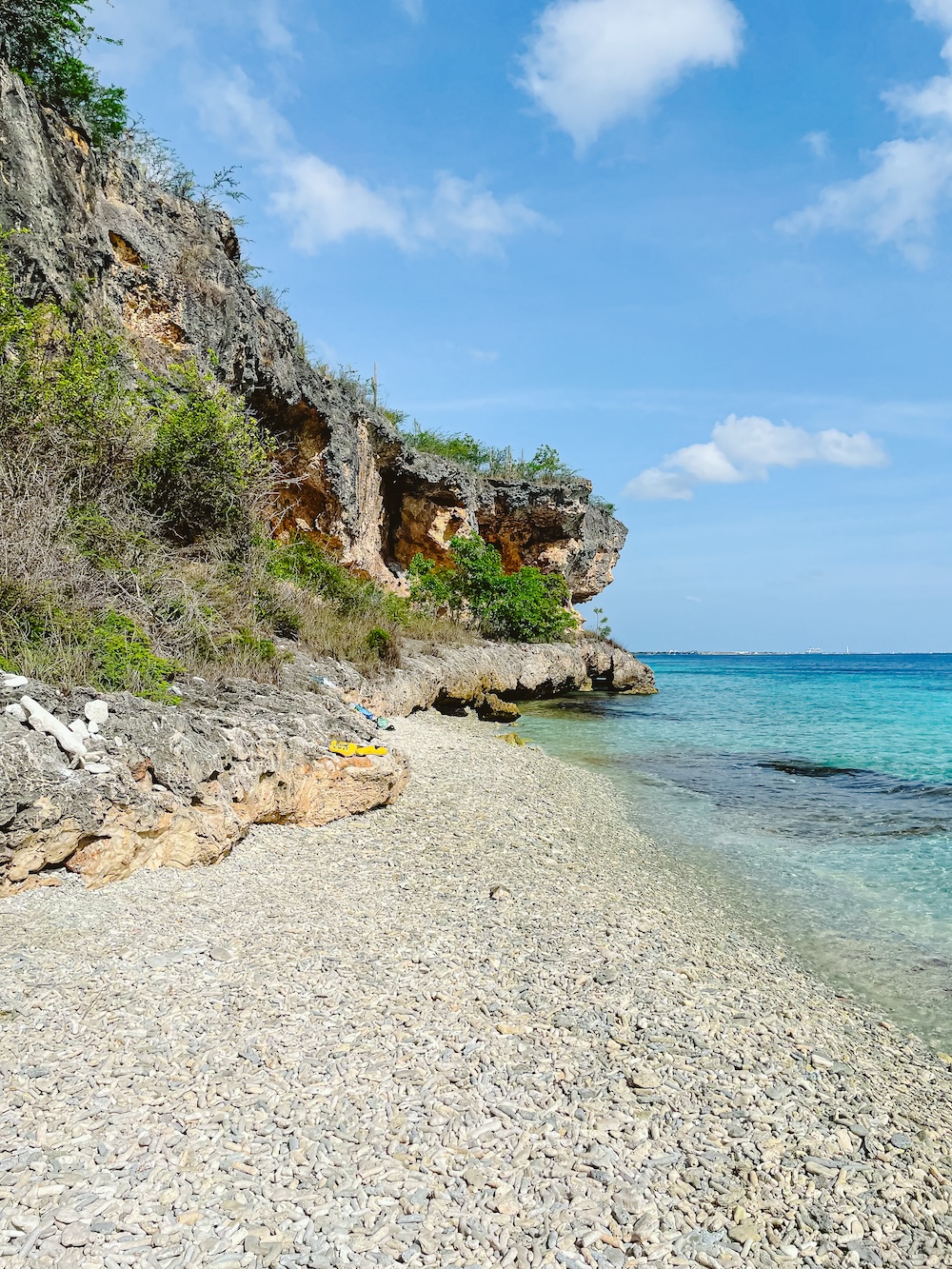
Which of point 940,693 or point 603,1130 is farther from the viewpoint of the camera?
point 940,693

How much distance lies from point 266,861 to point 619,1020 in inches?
130

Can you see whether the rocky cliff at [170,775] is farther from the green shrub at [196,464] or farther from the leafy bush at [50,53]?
the leafy bush at [50,53]

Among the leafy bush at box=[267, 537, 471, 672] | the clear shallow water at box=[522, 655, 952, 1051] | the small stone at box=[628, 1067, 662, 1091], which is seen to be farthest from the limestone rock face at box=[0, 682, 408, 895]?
the leafy bush at box=[267, 537, 471, 672]

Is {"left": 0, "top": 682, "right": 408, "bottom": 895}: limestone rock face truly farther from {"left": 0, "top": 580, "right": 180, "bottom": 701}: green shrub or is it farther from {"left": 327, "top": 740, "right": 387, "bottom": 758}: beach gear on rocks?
{"left": 0, "top": 580, "right": 180, "bottom": 701}: green shrub

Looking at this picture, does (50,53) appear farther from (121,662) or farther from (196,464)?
(121,662)

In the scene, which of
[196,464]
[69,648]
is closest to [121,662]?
[69,648]

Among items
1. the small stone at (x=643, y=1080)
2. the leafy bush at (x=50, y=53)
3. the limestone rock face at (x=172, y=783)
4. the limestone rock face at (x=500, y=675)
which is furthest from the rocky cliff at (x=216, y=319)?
the small stone at (x=643, y=1080)

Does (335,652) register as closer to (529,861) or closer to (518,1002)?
(529,861)

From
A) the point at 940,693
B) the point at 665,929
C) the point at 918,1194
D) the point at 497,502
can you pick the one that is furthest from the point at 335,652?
the point at 940,693

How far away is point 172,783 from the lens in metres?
5.60

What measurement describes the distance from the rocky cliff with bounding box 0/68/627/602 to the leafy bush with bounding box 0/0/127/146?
60 centimetres

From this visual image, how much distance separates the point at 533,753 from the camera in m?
12.9

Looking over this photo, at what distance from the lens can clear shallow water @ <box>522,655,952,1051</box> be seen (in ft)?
17.9

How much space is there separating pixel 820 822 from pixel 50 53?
58.9 ft
